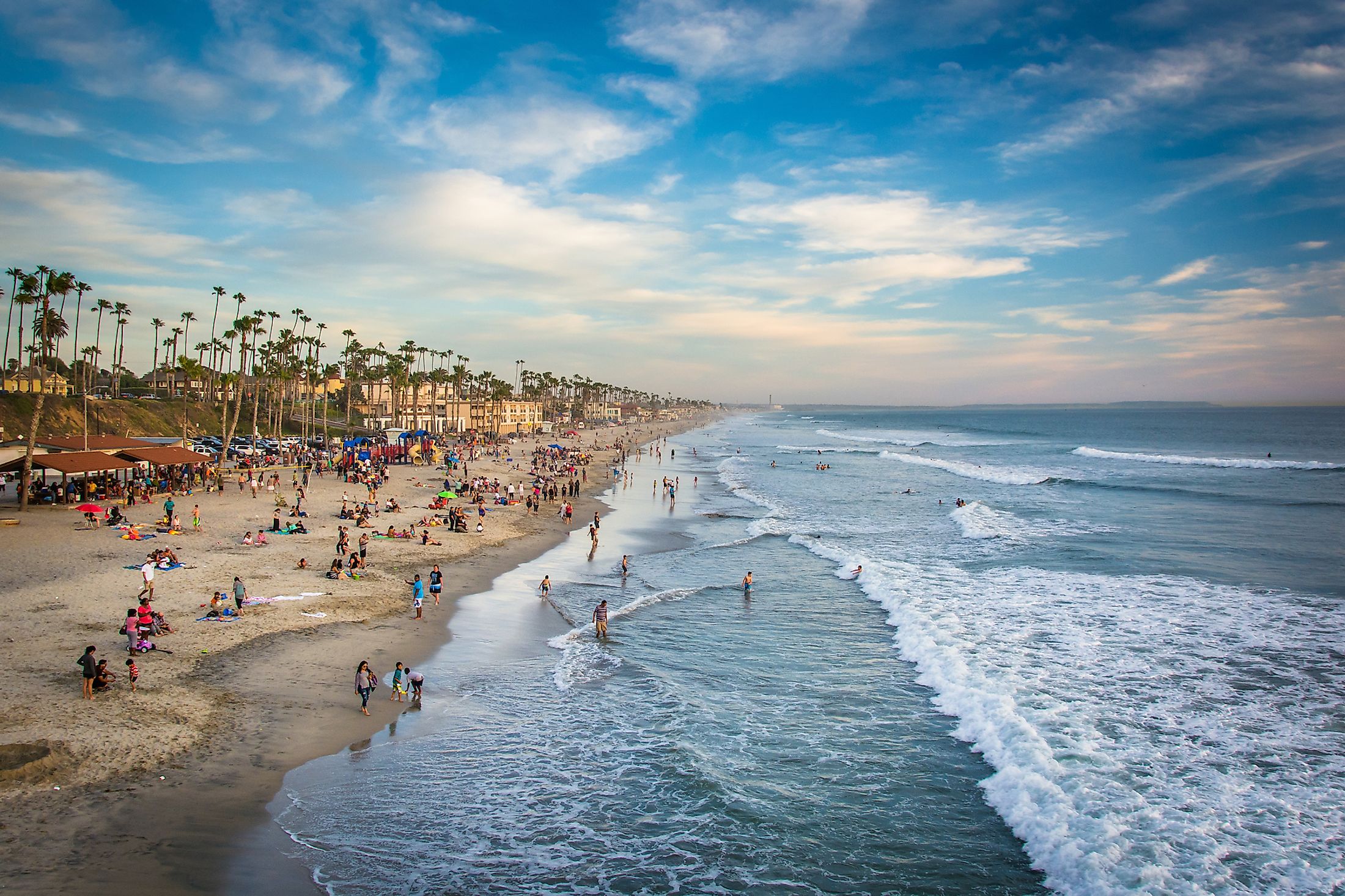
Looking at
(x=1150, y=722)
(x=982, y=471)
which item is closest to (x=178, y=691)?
(x=1150, y=722)

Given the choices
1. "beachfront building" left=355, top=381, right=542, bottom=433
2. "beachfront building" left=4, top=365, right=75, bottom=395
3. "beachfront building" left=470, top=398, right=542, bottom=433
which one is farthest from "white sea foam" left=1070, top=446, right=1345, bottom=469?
"beachfront building" left=4, top=365, right=75, bottom=395

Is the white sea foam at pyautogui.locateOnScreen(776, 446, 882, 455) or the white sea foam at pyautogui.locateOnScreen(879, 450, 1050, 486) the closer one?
the white sea foam at pyautogui.locateOnScreen(879, 450, 1050, 486)

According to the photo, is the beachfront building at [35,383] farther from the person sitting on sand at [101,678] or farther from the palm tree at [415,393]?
the person sitting on sand at [101,678]

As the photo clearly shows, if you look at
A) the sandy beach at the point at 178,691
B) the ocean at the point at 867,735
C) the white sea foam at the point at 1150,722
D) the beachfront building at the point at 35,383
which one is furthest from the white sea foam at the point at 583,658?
the beachfront building at the point at 35,383

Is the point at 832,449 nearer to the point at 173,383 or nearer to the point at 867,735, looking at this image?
the point at 867,735

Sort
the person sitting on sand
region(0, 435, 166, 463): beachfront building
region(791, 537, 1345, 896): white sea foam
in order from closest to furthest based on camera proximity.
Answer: region(791, 537, 1345, 896): white sea foam, the person sitting on sand, region(0, 435, 166, 463): beachfront building

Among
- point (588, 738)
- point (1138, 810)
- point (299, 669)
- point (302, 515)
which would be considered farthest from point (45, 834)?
point (302, 515)

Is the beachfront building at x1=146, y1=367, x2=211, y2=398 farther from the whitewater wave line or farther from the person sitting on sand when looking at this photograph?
the person sitting on sand
